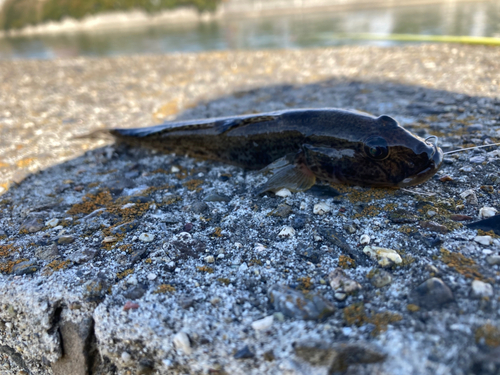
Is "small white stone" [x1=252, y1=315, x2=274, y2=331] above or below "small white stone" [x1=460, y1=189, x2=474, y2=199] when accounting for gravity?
below

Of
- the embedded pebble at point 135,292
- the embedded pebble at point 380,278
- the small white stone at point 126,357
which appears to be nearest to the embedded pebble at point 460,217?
the embedded pebble at point 380,278

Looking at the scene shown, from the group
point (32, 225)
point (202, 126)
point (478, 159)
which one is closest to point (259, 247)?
point (202, 126)

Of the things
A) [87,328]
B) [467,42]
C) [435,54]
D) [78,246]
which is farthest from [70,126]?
[467,42]

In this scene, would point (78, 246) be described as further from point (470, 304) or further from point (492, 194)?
point (492, 194)

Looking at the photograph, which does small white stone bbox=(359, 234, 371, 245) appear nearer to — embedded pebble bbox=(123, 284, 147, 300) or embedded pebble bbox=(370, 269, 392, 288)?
embedded pebble bbox=(370, 269, 392, 288)

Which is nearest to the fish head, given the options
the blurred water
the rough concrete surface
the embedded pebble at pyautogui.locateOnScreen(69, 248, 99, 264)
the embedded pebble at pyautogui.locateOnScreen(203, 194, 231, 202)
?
the rough concrete surface

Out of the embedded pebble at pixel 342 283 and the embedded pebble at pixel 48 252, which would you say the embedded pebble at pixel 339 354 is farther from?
the embedded pebble at pixel 48 252

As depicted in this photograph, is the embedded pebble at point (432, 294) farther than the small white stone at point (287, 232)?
No

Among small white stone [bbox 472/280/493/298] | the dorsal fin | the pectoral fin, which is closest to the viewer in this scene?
small white stone [bbox 472/280/493/298]

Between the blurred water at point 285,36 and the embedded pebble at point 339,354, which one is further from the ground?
the blurred water at point 285,36
